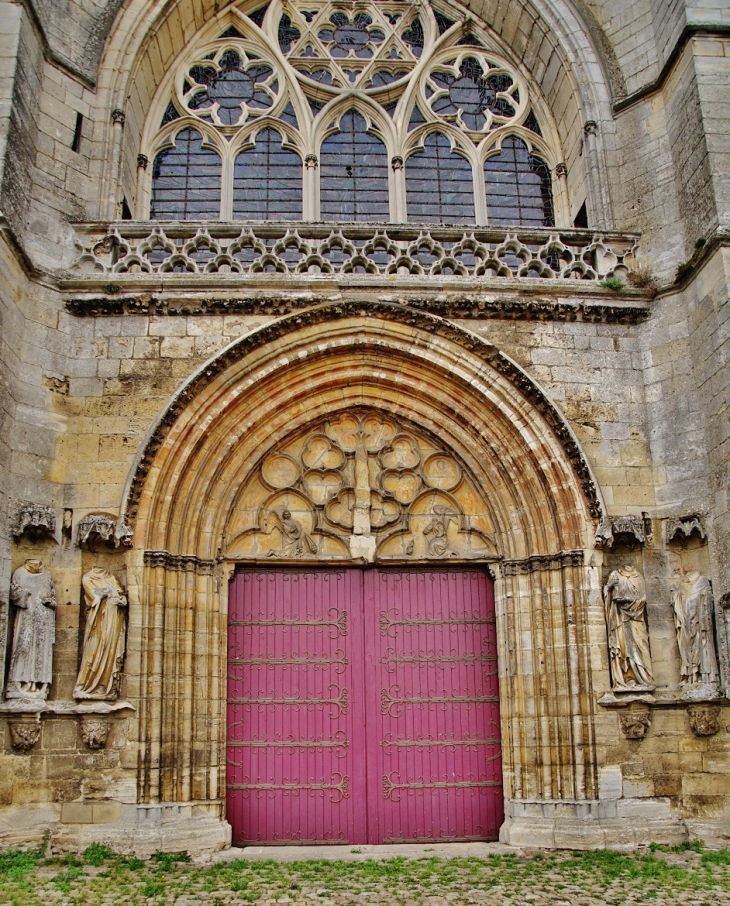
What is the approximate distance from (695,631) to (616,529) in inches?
40.1

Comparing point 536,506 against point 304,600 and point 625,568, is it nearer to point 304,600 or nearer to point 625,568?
point 625,568

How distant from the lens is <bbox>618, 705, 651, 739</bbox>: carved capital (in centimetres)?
762

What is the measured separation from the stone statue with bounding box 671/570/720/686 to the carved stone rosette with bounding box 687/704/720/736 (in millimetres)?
198

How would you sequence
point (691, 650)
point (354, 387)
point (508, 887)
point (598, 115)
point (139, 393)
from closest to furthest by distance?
1. point (508, 887)
2. point (691, 650)
3. point (139, 393)
4. point (354, 387)
5. point (598, 115)

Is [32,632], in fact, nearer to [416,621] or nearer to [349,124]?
[416,621]

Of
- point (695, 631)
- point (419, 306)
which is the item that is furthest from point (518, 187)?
point (695, 631)

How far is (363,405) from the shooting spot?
873cm

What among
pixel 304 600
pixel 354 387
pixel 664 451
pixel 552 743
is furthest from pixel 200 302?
pixel 552 743

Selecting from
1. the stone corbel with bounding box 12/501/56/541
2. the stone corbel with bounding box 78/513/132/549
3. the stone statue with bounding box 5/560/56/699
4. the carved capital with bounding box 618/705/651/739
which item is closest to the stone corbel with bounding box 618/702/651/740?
the carved capital with bounding box 618/705/651/739

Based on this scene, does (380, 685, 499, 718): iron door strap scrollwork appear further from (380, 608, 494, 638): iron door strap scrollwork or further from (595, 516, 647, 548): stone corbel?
(595, 516, 647, 548): stone corbel

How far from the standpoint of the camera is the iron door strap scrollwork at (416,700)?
8.19 metres

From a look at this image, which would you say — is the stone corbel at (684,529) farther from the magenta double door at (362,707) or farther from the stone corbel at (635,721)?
the magenta double door at (362,707)

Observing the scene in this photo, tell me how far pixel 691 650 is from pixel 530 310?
10.5 ft

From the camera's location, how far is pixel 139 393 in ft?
26.8
